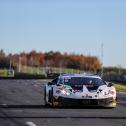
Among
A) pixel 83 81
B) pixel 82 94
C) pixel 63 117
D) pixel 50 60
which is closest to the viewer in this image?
pixel 63 117

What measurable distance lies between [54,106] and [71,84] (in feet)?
3.47

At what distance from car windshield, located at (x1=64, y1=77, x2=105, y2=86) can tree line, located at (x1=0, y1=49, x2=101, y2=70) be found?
136538mm

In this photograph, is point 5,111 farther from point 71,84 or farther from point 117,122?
point 117,122

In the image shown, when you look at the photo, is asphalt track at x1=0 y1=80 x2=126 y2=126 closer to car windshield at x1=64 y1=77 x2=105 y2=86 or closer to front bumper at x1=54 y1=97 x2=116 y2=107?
front bumper at x1=54 y1=97 x2=116 y2=107

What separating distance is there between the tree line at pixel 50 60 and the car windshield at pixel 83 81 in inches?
5376

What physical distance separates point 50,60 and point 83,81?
164337mm

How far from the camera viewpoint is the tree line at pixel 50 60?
168 m

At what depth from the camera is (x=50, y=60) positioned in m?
188

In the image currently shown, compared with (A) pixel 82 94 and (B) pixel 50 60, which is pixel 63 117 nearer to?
(A) pixel 82 94

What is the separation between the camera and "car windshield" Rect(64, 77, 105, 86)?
908 inches

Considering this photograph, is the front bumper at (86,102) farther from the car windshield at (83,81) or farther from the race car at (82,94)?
the car windshield at (83,81)

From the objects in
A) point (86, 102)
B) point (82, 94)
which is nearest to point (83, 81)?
point (82, 94)

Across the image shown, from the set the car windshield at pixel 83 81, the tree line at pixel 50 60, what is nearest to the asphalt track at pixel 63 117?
the car windshield at pixel 83 81

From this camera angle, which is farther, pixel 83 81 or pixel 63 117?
pixel 83 81
